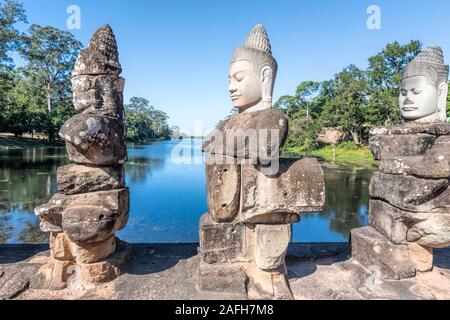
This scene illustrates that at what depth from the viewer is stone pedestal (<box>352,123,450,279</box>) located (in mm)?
2469

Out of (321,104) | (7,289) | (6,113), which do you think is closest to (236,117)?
(7,289)

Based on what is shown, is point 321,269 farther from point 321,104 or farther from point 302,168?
point 321,104

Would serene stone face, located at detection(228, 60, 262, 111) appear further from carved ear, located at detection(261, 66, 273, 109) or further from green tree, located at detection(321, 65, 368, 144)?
green tree, located at detection(321, 65, 368, 144)

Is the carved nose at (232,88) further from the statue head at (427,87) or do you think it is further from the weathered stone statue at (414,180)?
the statue head at (427,87)

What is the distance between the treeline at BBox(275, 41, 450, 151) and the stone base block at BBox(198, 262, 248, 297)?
85.8 ft

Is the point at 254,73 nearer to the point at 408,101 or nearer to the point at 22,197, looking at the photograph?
the point at 408,101

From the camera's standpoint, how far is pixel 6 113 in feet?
83.1

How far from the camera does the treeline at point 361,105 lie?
25969 millimetres

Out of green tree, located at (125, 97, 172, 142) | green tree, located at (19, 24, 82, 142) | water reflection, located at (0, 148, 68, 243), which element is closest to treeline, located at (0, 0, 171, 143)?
green tree, located at (19, 24, 82, 142)

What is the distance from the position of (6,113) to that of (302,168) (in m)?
31.8

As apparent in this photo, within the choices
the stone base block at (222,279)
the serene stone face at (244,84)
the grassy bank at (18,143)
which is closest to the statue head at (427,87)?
the serene stone face at (244,84)

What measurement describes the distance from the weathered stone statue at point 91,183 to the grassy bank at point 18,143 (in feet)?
92.4

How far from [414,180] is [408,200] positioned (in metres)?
0.20

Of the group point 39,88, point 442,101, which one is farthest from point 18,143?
point 442,101
